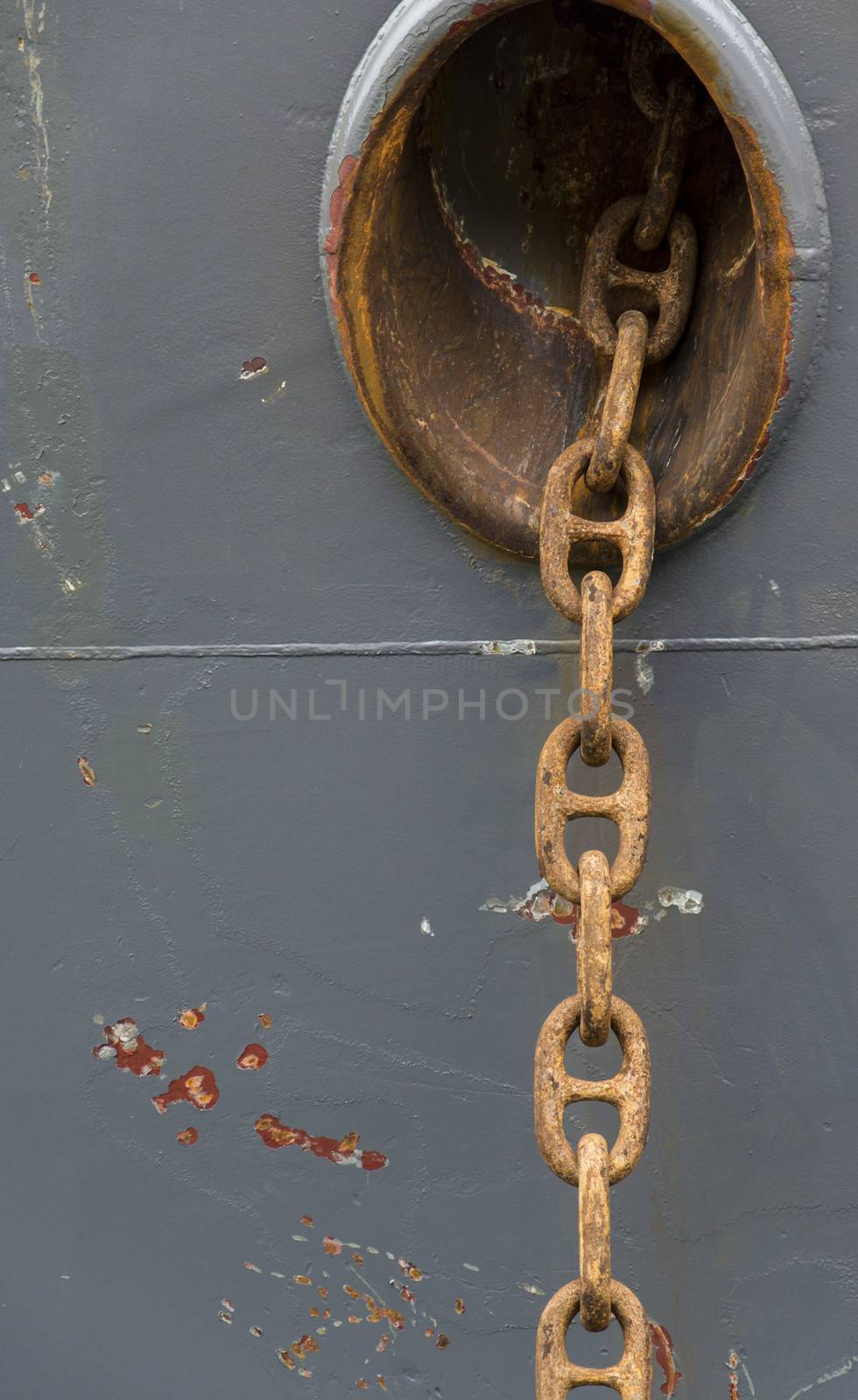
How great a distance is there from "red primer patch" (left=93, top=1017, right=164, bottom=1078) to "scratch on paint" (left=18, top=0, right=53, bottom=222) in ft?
3.01

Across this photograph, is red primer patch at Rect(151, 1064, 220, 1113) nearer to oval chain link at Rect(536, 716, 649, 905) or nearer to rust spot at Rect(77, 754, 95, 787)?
rust spot at Rect(77, 754, 95, 787)

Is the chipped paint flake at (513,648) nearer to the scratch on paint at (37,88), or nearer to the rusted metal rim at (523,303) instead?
the rusted metal rim at (523,303)

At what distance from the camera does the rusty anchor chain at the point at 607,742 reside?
2.99 ft

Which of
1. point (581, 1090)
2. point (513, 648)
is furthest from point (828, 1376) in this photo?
point (513, 648)

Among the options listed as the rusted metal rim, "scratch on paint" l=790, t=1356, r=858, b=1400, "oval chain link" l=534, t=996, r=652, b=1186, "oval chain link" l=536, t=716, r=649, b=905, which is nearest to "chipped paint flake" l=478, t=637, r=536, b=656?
the rusted metal rim

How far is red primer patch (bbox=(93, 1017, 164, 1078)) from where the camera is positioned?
1.41m

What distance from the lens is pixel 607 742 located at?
3.36 ft

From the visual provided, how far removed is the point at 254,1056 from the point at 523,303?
92cm

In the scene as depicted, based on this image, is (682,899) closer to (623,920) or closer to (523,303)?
(623,920)

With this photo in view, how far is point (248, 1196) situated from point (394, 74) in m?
1.22

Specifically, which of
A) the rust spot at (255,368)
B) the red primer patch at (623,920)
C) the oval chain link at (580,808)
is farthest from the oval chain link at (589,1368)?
the rust spot at (255,368)

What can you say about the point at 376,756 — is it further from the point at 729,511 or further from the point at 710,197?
the point at 710,197

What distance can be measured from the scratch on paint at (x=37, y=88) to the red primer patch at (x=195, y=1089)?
0.98 meters

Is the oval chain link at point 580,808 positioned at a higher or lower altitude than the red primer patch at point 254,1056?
higher
